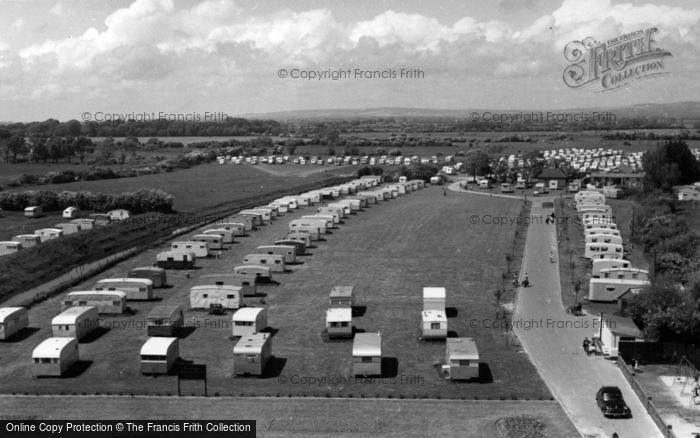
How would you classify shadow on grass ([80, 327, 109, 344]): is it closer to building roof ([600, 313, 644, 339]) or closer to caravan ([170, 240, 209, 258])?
caravan ([170, 240, 209, 258])

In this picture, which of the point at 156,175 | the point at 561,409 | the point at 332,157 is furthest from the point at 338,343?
the point at 332,157

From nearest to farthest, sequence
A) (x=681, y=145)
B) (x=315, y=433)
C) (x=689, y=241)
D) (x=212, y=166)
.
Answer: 1. (x=315, y=433)
2. (x=689, y=241)
3. (x=681, y=145)
4. (x=212, y=166)

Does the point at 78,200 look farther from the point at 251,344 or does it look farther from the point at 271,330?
the point at 251,344

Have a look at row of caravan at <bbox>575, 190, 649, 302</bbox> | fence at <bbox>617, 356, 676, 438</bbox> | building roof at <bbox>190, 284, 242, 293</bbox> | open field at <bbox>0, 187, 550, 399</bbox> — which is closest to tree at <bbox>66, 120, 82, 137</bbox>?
open field at <bbox>0, 187, 550, 399</bbox>

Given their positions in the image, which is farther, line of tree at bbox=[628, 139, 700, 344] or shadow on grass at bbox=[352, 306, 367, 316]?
shadow on grass at bbox=[352, 306, 367, 316]

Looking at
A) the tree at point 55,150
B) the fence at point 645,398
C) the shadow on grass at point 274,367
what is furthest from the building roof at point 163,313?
Result: the tree at point 55,150

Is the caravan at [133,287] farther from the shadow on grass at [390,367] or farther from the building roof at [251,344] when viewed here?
the shadow on grass at [390,367]

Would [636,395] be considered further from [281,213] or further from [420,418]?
[281,213]
